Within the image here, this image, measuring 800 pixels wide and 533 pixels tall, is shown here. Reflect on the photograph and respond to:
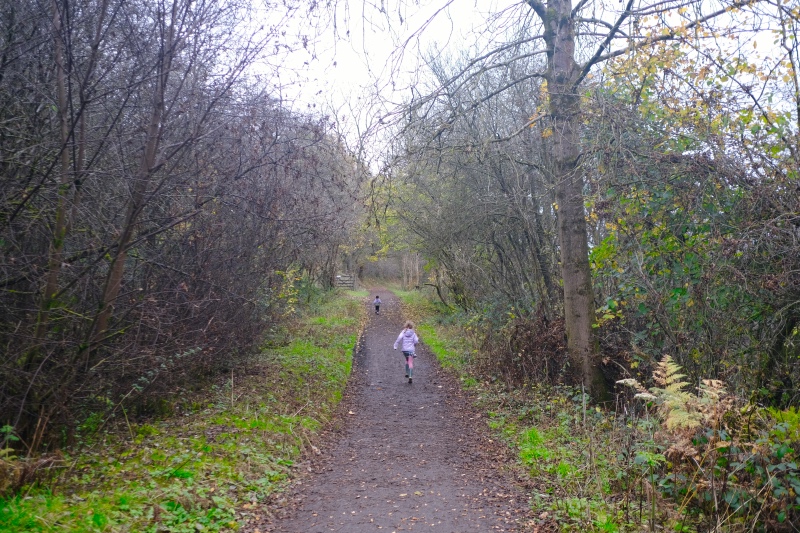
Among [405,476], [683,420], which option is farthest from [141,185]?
[683,420]

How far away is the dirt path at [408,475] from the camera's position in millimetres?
5973

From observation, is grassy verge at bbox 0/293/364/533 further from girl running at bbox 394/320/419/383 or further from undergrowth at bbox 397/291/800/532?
undergrowth at bbox 397/291/800/532

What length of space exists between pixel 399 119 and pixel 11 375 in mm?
5688

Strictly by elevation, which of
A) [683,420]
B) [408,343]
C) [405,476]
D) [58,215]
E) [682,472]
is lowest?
[405,476]

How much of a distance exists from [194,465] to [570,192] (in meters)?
6.99

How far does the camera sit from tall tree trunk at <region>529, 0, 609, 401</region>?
9258 millimetres

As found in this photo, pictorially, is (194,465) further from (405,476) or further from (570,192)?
(570,192)

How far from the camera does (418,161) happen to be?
9.62 metres

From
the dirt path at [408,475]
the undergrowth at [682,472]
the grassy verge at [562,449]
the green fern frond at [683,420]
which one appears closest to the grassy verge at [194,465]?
the dirt path at [408,475]

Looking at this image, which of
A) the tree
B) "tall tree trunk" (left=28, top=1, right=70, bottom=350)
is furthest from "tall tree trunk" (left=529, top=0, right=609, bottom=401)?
"tall tree trunk" (left=28, top=1, right=70, bottom=350)

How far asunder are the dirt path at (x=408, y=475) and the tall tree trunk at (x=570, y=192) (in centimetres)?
220

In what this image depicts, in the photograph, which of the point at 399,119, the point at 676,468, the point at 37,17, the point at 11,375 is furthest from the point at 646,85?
the point at 11,375

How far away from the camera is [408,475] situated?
755 centimetres

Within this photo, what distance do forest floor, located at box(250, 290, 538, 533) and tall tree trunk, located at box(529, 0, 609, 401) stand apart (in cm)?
215
